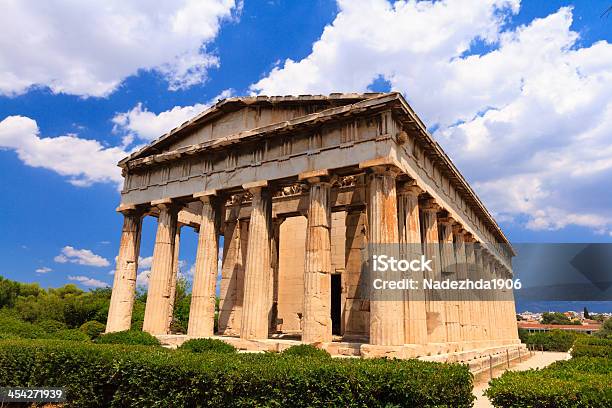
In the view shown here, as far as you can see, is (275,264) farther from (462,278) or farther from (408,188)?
(462,278)

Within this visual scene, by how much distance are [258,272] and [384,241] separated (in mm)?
5414

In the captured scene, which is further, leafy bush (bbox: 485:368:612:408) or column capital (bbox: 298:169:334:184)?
column capital (bbox: 298:169:334:184)

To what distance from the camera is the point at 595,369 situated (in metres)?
9.30

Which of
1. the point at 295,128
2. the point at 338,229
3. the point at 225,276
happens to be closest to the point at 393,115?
the point at 295,128

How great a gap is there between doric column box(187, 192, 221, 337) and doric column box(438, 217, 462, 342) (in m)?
10.7

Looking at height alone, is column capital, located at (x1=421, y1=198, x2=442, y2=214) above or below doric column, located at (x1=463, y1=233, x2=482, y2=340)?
above

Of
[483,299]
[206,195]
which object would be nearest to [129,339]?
[206,195]

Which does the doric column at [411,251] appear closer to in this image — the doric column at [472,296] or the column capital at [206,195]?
the column capital at [206,195]

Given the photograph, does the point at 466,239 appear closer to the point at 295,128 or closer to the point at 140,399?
the point at 295,128

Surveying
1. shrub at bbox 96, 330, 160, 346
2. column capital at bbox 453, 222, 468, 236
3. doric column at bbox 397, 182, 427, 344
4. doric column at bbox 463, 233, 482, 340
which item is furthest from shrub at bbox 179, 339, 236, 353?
doric column at bbox 463, 233, 482, 340

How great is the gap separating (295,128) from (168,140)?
825 cm

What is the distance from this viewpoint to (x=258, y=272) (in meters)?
17.3

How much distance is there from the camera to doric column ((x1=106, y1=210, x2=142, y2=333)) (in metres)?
21.2

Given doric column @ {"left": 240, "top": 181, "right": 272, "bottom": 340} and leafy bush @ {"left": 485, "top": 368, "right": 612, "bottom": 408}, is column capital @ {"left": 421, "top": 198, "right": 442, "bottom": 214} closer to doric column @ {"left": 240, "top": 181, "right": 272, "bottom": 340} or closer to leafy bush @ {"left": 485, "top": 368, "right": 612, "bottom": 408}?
doric column @ {"left": 240, "top": 181, "right": 272, "bottom": 340}
